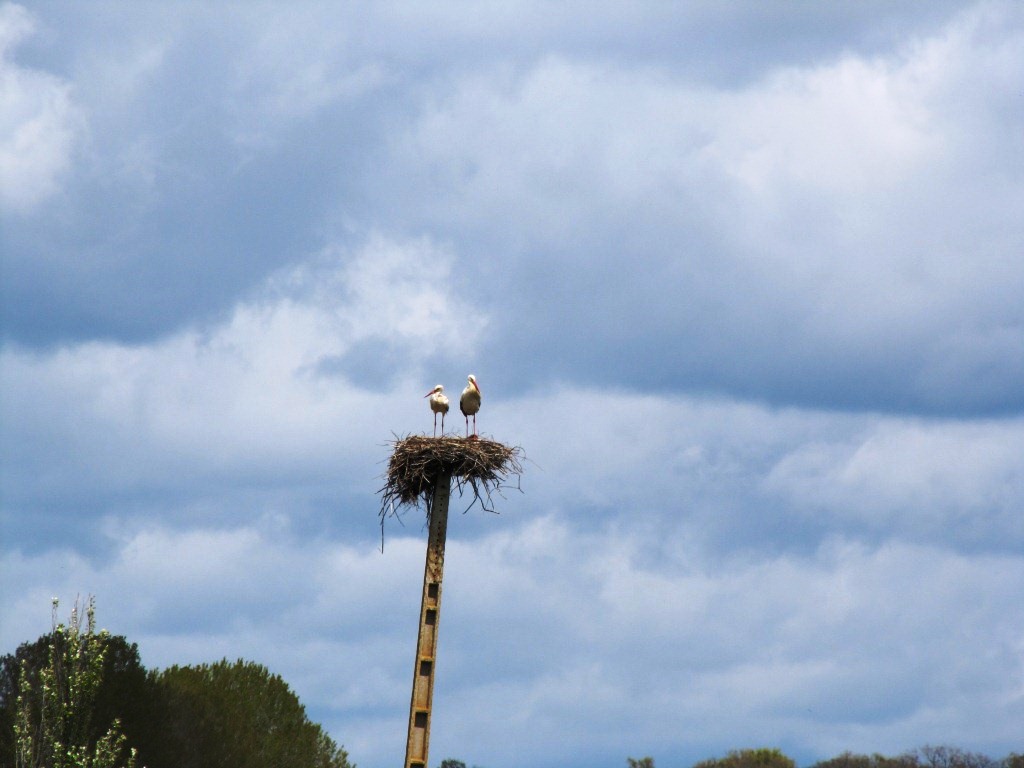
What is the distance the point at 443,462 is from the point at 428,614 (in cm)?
313

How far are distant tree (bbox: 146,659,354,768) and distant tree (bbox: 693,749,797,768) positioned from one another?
182ft

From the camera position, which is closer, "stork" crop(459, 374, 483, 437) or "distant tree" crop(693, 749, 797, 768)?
"stork" crop(459, 374, 483, 437)

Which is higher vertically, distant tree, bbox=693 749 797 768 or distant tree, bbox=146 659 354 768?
distant tree, bbox=693 749 797 768

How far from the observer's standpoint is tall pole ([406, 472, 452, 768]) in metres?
29.0

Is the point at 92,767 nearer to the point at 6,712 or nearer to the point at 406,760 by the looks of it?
the point at 406,760

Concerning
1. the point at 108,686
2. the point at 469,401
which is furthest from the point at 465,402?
the point at 108,686

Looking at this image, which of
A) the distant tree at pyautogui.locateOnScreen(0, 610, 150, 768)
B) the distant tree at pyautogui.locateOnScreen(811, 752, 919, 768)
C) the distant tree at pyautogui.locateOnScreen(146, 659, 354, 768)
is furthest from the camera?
the distant tree at pyautogui.locateOnScreen(811, 752, 919, 768)

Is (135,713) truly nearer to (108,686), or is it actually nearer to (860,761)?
(108,686)

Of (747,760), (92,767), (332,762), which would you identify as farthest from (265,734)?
(747,760)

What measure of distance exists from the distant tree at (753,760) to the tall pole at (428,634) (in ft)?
240

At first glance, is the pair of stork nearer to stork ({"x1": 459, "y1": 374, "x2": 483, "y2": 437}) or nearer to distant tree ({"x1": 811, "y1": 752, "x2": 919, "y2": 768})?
stork ({"x1": 459, "y1": 374, "x2": 483, "y2": 437})

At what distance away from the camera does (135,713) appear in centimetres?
4228

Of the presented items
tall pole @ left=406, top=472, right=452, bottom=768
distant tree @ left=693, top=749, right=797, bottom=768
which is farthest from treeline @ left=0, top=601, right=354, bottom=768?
distant tree @ left=693, top=749, right=797, bottom=768

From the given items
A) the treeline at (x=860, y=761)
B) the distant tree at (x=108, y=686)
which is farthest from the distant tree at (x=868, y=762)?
the distant tree at (x=108, y=686)
